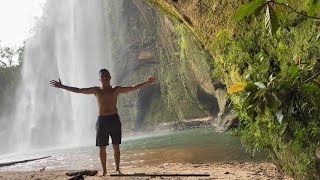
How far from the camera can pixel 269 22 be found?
5.22 feet

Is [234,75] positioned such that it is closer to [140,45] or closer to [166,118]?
[166,118]

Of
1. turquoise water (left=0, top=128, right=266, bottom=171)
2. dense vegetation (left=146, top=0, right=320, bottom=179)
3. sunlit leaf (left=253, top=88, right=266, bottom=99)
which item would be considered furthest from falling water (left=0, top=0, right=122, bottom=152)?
sunlit leaf (left=253, top=88, right=266, bottom=99)

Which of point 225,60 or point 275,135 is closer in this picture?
point 275,135

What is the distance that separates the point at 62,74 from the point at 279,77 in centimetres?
3636

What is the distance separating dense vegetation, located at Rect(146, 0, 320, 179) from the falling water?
32634mm

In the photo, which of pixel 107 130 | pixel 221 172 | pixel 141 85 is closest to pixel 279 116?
pixel 221 172

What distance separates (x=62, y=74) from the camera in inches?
1446

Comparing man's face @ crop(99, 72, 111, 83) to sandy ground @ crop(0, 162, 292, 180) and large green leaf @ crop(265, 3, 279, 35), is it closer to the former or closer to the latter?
sandy ground @ crop(0, 162, 292, 180)

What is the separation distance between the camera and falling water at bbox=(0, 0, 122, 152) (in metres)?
36.7

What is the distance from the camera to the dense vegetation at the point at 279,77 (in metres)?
2.47

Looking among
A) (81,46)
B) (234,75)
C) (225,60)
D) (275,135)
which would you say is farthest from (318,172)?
(81,46)

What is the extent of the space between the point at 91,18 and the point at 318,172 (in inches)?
1592

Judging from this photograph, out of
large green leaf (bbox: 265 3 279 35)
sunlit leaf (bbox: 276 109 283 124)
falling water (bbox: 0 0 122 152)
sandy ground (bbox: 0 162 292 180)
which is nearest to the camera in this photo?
large green leaf (bbox: 265 3 279 35)

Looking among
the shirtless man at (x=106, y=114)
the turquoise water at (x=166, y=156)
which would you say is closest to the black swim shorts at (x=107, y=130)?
the shirtless man at (x=106, y=114)
